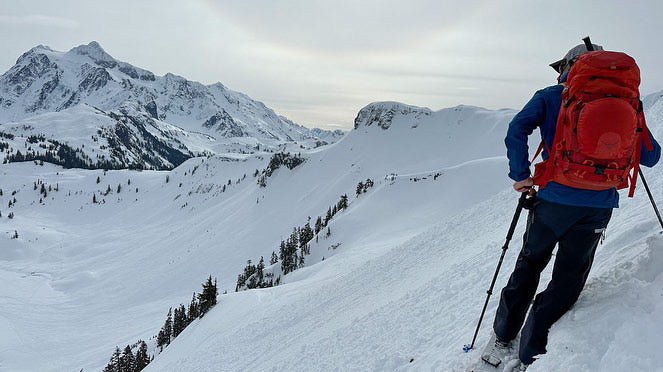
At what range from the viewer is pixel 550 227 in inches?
182

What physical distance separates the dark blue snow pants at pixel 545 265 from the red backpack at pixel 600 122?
43cm

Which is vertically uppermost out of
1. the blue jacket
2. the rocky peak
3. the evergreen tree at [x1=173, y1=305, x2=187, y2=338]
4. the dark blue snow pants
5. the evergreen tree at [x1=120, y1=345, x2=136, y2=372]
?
the rocky peak

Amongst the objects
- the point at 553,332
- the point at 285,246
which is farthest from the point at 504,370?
the point at 285,246

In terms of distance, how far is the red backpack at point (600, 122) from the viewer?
4.03 meters

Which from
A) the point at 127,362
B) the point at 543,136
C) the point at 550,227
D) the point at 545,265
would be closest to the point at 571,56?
the point at 543,136

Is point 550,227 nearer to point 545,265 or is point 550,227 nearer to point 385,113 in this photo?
point 545,265

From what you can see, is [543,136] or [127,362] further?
[127,362]

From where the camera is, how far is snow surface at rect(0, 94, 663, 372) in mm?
5438

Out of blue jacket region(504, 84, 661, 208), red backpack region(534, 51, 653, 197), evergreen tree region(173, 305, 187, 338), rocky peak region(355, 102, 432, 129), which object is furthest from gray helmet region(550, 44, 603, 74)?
rocky peak region(355, 102, 432, 129)

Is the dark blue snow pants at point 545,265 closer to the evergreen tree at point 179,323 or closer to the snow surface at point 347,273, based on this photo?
the snow surface at point 347,273

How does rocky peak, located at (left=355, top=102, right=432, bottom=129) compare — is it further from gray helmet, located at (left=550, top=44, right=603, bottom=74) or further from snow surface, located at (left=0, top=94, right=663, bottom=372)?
gray helmet, located at (left=550, top=44, right=603, bottom=74)

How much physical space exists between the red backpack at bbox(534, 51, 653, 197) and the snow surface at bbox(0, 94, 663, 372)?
1.71m

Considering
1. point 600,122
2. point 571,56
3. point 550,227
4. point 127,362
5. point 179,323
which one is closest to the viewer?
point 600,122

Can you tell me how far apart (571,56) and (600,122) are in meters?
1.35
